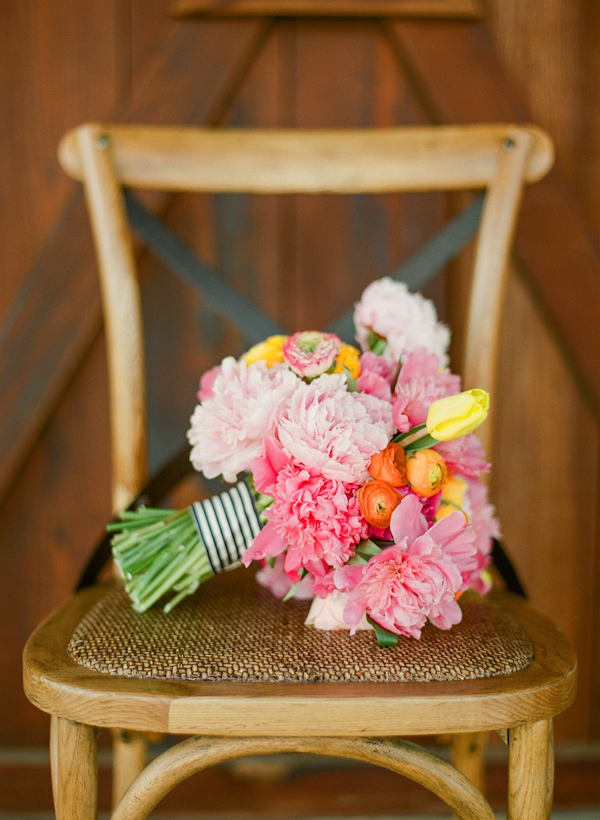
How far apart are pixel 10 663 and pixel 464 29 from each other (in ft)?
4.06

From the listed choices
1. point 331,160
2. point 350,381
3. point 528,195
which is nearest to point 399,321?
point 350,381

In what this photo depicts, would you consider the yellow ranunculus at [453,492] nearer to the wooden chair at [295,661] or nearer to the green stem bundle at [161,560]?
the wooden chair at [295,661]

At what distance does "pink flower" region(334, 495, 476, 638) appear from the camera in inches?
18.5

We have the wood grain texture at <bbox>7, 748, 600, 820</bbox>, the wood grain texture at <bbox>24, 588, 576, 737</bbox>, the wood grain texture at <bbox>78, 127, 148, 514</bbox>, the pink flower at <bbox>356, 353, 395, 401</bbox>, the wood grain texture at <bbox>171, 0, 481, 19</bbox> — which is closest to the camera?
the wood grain texture at <bbox>24, 588, 576, 737</bbox>

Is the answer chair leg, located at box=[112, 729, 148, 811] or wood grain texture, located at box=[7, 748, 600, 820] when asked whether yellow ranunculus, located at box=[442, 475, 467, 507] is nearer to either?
chair leg, located at box=[112, 729, 148, 811]

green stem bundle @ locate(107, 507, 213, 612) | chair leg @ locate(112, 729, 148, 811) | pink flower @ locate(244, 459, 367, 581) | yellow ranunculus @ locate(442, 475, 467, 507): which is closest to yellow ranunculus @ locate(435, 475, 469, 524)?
yellow ranunculus @ locate(442, 475, 467, 507)

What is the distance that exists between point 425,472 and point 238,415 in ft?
0.52

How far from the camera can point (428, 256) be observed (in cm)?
77

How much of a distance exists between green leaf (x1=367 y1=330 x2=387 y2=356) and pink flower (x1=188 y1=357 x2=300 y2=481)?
0.13 m

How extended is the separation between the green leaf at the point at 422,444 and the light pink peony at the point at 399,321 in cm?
12

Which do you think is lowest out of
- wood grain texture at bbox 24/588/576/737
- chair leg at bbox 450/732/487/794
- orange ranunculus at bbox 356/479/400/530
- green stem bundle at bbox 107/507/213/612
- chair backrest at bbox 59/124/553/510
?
chair leg at bbox 450/732/487/794

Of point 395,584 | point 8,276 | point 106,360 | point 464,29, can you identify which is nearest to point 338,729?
point 395,584

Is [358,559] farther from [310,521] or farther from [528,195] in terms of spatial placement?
[528,195]

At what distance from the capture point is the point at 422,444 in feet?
1.72
